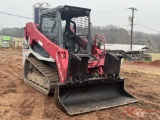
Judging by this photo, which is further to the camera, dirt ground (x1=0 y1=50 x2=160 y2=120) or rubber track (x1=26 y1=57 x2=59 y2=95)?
rubber track (x1=26 y1=57 x2=59 y2=95)

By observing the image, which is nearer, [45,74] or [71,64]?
[71,64]

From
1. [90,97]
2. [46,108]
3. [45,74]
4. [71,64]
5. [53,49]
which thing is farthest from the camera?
[45,74]

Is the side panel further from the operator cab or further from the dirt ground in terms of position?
the dirt ground

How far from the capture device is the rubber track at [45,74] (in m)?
6.34

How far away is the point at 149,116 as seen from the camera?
550 centimetres

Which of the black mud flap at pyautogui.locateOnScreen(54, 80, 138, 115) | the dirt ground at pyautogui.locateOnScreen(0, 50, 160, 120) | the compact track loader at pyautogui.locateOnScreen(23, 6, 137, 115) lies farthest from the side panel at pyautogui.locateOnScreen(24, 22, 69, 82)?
the dirt ground at pyautogui.locateOnScreen(0, 50, 160, 120)

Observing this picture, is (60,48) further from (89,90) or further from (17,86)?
(17,86)

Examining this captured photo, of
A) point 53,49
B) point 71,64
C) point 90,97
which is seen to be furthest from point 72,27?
point 90,97

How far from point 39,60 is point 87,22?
1.87 metres

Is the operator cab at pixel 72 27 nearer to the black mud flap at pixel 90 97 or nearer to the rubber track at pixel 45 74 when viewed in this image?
the rubber track at pixel 45 74

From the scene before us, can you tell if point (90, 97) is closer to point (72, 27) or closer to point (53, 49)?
point (53, 49)

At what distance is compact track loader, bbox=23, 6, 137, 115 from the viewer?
578 centimetres

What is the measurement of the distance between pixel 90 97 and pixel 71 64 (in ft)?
3.44

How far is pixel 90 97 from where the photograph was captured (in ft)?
20.3
